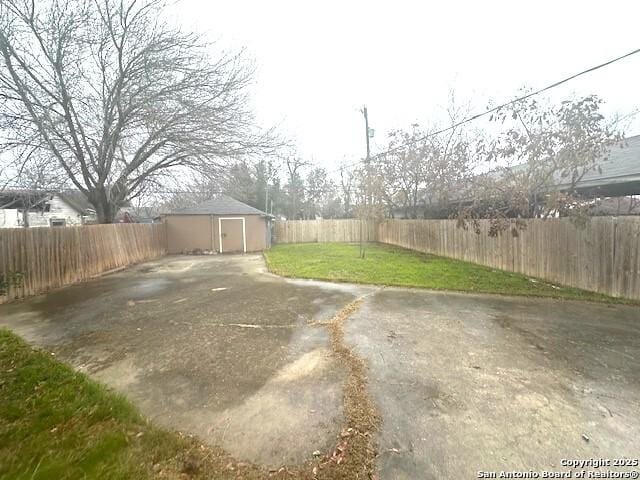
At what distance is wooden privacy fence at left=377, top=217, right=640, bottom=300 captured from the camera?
548cm

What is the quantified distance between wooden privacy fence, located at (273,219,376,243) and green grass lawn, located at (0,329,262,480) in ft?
61.3

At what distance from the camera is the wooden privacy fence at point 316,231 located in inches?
841

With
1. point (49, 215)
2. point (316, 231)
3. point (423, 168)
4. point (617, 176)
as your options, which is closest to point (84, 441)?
point (617, 176)

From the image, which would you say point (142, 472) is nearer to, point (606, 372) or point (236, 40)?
point (606, 372)

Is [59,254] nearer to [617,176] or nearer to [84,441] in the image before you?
[84,441]

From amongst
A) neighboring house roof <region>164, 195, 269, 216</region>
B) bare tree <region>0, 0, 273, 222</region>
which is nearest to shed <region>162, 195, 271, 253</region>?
neighboring house roof <region>164, 195, 269, 216</region>

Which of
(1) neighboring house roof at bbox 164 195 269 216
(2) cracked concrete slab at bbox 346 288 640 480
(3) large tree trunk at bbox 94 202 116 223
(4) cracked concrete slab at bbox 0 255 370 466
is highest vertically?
(1) neighboring house roof at bbox 164 195 269 216

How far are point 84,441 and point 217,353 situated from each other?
1655 mm

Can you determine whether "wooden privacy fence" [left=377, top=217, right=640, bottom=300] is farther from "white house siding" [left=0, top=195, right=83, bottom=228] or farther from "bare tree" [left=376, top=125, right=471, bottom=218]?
"white house siding" [left=0, top=195, right=83, bottom=228]

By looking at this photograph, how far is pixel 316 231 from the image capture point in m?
21.8

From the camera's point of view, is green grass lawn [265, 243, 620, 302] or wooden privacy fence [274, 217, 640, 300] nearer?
wooden privacy fence [274, 217, 640, 300]

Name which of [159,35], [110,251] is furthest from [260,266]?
[159,35]

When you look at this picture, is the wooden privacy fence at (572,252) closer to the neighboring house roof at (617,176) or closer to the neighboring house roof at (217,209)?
the neighboring house roof at (617,176)

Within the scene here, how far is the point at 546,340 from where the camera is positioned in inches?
152
